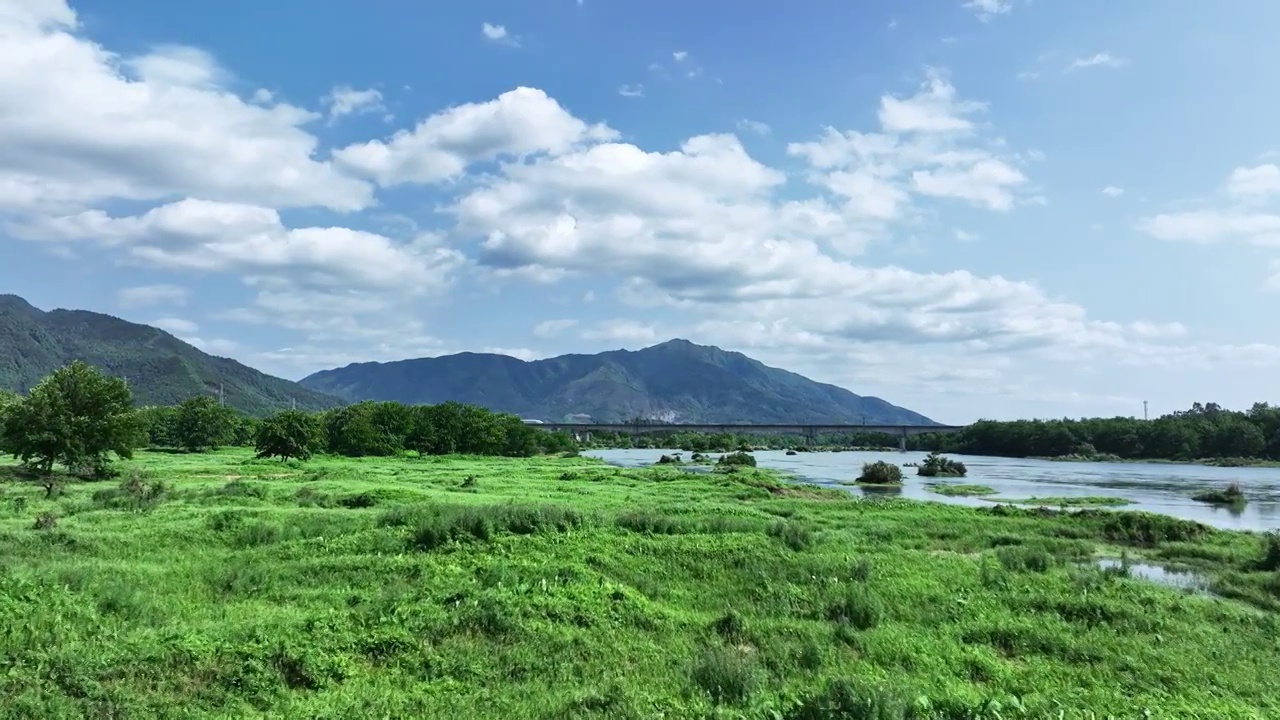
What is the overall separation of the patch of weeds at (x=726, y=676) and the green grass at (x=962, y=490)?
180ft

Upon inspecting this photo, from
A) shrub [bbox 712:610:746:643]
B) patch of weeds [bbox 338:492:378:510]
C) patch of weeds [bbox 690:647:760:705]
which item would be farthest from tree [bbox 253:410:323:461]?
patch of weeds [bbox 690:647:760:705]

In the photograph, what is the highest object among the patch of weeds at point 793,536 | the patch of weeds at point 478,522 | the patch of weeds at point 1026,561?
the patch of weeds at point 478,522

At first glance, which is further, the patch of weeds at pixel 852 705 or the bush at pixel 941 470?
the bush at pixel 941 470

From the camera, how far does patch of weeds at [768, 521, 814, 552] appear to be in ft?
77.0

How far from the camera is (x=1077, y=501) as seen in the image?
54125 millimetres

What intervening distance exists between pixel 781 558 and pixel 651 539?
12.8ft

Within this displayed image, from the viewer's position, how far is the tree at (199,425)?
322 feet

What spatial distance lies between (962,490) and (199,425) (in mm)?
88780

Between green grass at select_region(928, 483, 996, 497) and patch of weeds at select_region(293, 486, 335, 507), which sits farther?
green grass at select_region(928, 483, 996, 497)

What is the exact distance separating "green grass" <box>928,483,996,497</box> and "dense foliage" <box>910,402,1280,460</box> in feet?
264

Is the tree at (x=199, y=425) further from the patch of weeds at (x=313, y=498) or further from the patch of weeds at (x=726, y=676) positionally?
the patch of weeds at (x=726, y=676)

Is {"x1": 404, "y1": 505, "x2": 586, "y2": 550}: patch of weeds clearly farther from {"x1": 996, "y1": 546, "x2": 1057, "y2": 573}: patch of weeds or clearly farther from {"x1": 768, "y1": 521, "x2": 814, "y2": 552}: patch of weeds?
{"x1": 996, "y1": 546, "x2": 1057, "y2": 573}: patch of weeds

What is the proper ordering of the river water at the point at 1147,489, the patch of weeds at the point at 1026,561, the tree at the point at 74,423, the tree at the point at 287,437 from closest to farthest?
the patch of weeds at the point at 1026,561 < the tree at the point at 74,423 < the river water at the point at 1147,489 < the tree at the point at 287,437

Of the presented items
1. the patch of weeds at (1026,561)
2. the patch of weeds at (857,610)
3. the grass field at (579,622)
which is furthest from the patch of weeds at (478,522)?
the patch of weeds at (1026,561)
